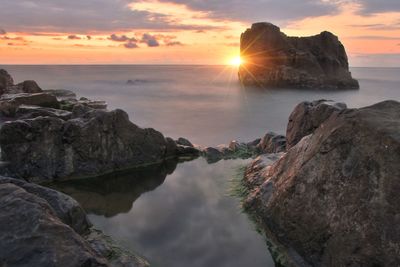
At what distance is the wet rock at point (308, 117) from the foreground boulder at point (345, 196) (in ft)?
22.6

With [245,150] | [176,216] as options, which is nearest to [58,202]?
[176,216]

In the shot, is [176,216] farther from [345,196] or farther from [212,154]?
[212,154]

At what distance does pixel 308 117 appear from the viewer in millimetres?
22297

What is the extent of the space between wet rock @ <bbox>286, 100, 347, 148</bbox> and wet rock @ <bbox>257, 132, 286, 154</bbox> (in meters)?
2.68

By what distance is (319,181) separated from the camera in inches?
513

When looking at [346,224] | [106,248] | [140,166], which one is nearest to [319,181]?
[346,224]

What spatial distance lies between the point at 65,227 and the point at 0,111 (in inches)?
1410

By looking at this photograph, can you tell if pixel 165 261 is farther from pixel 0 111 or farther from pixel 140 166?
pixel 0 111

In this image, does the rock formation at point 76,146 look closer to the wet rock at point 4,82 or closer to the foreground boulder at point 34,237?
the foreground boulder at point 34,237

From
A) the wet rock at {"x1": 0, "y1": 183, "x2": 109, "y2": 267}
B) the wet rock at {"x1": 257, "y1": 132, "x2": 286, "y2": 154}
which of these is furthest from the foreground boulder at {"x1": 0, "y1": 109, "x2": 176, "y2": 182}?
the wet rock at {"x1": 0, "y1": 183, "x2": 109, "y2": 267}

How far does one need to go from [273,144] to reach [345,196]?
613 inches

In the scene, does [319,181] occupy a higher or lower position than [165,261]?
higher

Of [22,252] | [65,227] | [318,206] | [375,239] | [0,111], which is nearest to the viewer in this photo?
[22,252]

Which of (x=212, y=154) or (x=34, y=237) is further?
(x=212, y=154)
